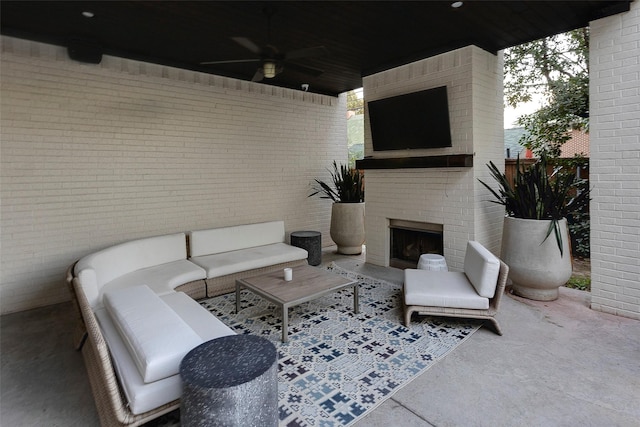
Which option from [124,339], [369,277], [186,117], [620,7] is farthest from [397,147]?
[124,339]

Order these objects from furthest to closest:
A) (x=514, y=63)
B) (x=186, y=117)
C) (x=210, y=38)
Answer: (x=514, y=63)
(x=186, y=117)
(x=210, y=38)

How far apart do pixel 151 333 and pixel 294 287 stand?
154cm

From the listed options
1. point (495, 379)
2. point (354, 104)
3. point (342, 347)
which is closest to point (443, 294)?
point (495, 379)

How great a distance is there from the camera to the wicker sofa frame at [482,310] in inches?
122

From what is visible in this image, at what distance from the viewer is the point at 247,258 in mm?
4508

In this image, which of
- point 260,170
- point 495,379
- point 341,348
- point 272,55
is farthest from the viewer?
point 260,170

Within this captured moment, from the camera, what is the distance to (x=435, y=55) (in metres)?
4.63

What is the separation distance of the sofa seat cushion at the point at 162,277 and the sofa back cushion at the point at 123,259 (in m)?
0.08

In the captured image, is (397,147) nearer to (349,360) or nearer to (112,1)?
(349,360)

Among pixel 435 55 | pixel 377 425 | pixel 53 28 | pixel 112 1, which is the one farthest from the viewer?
pixel 435 55

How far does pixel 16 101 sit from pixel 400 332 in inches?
188

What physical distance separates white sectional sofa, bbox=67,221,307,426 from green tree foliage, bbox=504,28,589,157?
14.6ft

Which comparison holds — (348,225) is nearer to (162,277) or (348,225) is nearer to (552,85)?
(162,277)

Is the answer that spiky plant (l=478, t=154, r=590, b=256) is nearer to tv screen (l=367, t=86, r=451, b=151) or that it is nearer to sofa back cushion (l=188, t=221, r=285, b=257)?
tv screen (l=367, t=86, r=451, b=151)
